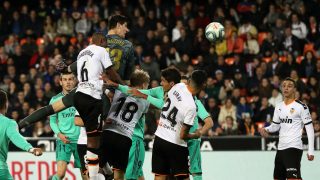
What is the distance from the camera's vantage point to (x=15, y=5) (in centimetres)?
2533

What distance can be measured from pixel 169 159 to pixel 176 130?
1.36 ft

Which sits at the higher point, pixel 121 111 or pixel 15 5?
pixel 15 5

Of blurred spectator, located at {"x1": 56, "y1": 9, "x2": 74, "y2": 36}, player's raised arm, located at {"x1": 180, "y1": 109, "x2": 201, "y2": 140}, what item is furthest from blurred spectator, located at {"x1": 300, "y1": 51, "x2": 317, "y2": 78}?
player's raised arm, located at {"x1": 180, "y1": 109, "x2": 201, "y2": 140}

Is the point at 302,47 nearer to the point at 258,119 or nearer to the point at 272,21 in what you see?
the point at 272,21

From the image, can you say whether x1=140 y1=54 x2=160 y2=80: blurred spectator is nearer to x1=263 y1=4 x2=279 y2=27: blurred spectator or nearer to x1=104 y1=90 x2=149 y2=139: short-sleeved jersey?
x1=263 y1=4 x2=279 y2=27: blurred spectator

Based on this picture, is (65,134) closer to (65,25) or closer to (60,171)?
(60,171)

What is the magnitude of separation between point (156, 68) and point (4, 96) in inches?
447

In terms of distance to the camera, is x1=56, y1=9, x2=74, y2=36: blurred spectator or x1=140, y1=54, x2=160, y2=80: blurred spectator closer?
x1=140, y1=54, x2=160, y2=80: blurred spectator

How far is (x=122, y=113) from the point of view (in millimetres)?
11445

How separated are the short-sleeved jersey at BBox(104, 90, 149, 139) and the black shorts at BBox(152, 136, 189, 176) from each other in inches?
24.9

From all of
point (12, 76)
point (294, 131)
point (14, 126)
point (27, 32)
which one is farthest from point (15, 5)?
point (14, 126)

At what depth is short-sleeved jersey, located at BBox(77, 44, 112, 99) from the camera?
10.7m

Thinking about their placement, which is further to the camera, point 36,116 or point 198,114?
point 198,114

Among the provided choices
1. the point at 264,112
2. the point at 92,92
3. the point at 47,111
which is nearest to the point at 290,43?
the point at 264,112
